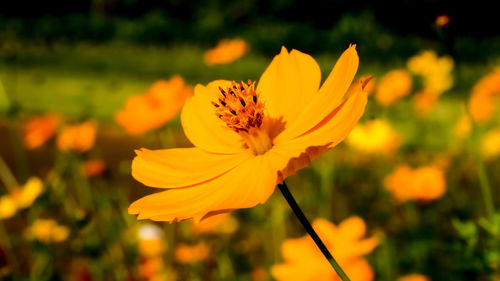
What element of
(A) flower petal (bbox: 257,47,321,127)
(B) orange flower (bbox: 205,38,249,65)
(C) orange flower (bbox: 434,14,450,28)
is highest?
(B) orange flower (bbox: 205,38,249,65)

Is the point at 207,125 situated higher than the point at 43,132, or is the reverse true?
the point at 43,132

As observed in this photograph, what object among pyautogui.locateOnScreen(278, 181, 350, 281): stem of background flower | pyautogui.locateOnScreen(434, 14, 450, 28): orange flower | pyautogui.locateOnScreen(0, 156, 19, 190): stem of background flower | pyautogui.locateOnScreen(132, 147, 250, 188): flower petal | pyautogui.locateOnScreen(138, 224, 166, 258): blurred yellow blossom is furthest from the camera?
pyautogui.locateOnScreen(0, 156, 19, 190): stem of background flower

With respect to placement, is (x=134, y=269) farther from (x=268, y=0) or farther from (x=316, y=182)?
(x=268, y=0)

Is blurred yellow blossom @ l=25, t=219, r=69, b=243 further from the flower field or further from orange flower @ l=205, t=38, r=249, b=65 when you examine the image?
orange flower @ l=205, t=38, r=249, b=65

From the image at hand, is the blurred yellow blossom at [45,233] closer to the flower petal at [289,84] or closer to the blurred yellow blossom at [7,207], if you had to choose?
the blurred yellow blossom at [7,207]

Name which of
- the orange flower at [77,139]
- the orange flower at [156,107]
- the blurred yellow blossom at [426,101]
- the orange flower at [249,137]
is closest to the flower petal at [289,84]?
the orange flower at [249,137]

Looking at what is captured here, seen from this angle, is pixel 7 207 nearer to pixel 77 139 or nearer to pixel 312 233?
pixel 77 139

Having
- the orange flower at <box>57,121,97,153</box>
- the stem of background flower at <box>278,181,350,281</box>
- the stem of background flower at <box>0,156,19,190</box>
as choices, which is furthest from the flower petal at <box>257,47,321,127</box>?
the stem of background flower at <box>0,156,19,190</box>

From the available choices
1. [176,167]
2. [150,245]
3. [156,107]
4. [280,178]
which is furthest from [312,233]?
[150,245]
